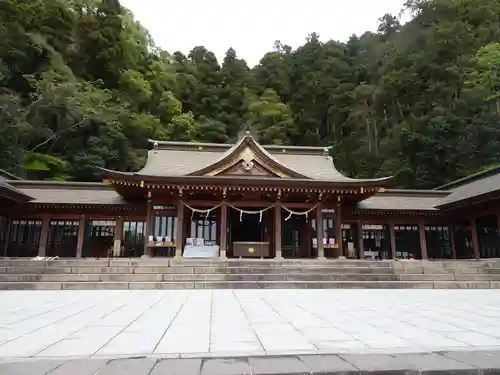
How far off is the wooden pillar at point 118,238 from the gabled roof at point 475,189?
16.8 metres

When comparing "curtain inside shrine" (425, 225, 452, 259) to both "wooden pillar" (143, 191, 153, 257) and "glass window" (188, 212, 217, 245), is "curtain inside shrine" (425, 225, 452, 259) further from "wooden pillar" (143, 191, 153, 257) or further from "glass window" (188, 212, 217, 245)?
"wooden pillar" (143, 191, 153, 257)

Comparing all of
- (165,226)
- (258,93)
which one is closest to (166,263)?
(165,226)

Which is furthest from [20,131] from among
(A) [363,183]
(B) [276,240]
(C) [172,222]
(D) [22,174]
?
(A) [363,183]

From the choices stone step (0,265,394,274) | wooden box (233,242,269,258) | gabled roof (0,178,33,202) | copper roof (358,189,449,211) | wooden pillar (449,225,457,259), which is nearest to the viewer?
stone step (0,265,394,274)

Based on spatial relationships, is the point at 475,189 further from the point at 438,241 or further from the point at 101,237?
the point at 101,237

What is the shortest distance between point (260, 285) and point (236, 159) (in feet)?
24.9

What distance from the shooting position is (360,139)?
3991 centimetres

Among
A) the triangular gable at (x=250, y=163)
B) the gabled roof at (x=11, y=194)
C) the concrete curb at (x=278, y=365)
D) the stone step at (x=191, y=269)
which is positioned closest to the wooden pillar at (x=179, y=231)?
the triangular gable at (x=250, y=163)

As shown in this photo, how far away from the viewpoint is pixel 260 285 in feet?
33.2

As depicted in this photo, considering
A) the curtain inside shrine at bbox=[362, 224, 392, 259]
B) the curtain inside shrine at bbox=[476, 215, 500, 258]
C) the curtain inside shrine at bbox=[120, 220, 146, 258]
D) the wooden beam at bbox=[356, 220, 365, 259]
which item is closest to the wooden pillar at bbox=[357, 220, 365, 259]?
the wooden beam at bbox=[356, 220, 365, 259]

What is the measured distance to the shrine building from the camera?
15.5m

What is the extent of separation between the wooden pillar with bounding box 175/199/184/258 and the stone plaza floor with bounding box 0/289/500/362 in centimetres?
761

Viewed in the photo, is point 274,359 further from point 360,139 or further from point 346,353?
point 360,139

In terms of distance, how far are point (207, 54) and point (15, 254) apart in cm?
3916
